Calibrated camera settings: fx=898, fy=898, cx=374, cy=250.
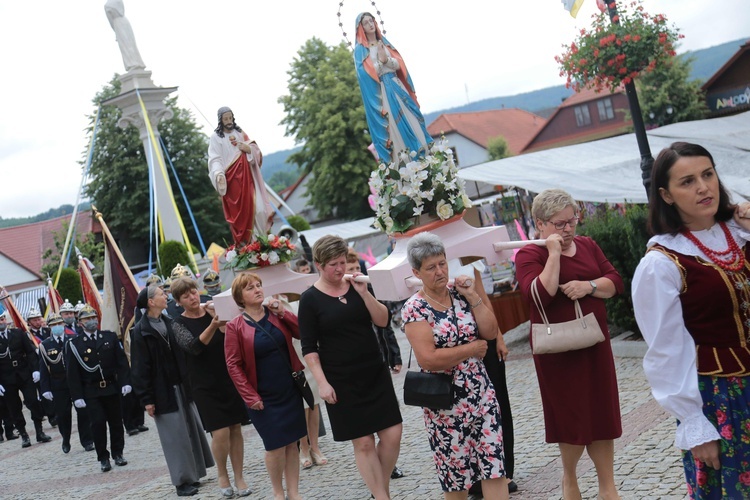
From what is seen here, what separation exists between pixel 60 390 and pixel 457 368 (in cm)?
1113

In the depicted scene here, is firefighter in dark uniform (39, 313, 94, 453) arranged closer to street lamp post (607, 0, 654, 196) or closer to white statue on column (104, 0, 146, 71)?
street lamp post (607, 0, 654, 196)

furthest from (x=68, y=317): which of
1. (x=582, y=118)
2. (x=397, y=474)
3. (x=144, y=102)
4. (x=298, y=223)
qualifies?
(x=582, y=118)

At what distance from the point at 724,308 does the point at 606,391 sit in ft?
6.28

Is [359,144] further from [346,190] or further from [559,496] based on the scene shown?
[559,496]

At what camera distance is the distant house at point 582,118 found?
65625 millimetres

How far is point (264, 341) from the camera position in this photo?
7.51m

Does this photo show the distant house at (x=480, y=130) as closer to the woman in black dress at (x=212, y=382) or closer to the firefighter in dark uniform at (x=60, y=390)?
the firefighter in dark uniform at (x=60, y=390)

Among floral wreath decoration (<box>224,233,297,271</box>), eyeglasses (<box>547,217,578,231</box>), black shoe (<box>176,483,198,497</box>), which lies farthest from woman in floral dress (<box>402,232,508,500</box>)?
black shoe (<box>176,483,198,497</box>)

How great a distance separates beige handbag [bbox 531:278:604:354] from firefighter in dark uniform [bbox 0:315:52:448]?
13642mm

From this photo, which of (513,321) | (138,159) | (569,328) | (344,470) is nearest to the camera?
(569,328)

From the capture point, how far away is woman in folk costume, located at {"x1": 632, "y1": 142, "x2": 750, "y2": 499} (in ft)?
11.4

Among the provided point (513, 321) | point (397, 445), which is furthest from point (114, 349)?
point (397, 445)

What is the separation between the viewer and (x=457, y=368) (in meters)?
5.38

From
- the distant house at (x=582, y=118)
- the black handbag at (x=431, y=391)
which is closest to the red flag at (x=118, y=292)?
the black handbag at (x=431, y=391)
